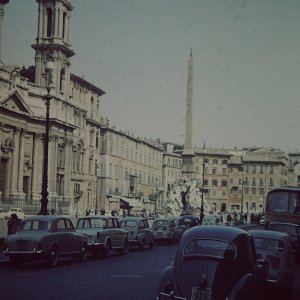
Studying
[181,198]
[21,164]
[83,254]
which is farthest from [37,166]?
[83,254]

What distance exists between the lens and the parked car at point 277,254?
12430 mm

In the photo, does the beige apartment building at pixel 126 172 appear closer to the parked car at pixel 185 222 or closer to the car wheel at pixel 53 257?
the parked car at pixel 185 222

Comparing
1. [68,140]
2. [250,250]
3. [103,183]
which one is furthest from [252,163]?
[250,250]

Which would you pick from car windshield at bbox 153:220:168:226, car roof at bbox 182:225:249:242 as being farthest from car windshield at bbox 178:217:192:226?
car roof at bbox 182:225:249:242

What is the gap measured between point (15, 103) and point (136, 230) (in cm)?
3459

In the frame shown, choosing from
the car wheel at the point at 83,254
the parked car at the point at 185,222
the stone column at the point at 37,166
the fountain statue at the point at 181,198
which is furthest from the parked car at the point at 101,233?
the stone column at the point at 37,166

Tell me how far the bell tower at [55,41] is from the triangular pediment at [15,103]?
6.13 metres

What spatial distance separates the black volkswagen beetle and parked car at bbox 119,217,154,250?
16.4 meters

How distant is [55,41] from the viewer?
6347cm

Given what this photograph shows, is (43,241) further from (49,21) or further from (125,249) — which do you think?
(49,21)

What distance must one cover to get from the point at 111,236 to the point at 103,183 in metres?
59.7

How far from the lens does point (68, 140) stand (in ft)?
219

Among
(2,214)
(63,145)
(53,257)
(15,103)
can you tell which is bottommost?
(2,214)

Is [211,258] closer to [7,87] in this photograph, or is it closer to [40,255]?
[40,255]
